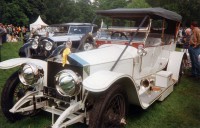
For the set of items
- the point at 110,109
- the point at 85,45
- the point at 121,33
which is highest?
the point at 121,33

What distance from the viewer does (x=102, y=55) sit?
3902 millimetres

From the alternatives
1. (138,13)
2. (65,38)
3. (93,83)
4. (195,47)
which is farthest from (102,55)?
(65,38)

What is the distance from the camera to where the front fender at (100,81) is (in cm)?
273

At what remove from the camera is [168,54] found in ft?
19.9

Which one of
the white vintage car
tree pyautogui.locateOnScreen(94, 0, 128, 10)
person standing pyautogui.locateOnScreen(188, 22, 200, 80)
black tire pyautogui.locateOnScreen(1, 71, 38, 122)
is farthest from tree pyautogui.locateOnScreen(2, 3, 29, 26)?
black tire pyautogui.locateOnScreen(1, 71, 38, 122)

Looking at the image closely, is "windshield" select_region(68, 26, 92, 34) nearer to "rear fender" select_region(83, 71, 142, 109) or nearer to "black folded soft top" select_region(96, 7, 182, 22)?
"black folded soft top" select_region(96, 7, 182, 22)

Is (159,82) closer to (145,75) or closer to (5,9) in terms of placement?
(145,75)

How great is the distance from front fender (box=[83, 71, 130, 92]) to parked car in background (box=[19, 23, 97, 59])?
333cm

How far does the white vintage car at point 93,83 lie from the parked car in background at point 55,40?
198cm

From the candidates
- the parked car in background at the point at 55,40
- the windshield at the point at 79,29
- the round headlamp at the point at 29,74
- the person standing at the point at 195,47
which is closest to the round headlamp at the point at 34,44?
the parked car in background at the point at 55,40

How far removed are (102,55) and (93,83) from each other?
116 cm

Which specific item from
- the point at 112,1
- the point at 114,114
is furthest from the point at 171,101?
the point at 112,1

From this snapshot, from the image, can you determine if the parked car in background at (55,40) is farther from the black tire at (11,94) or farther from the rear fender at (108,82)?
the rear fender at (108,82)

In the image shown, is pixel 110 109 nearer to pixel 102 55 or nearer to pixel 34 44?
pixel 102 55
